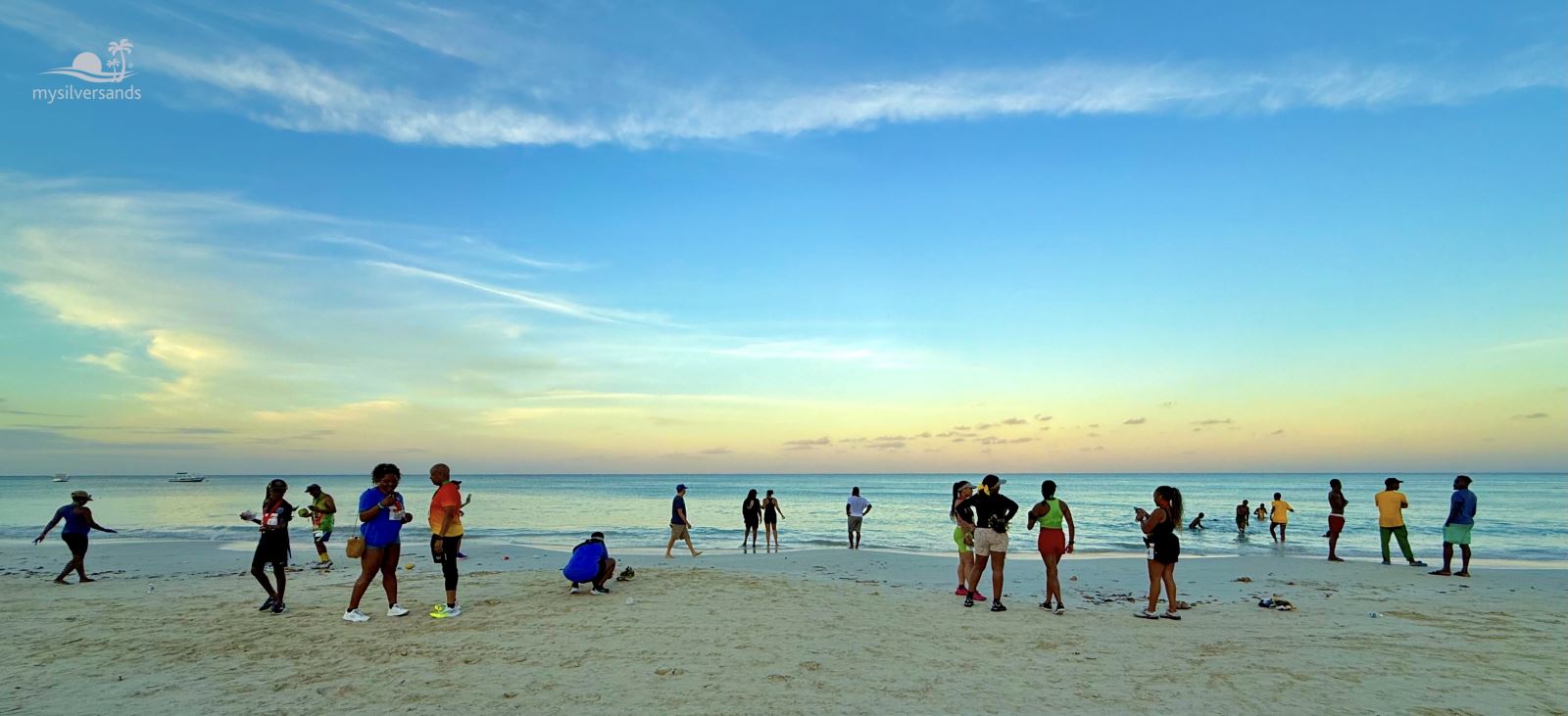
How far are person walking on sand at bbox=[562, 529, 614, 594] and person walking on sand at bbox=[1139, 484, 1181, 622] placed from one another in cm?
758

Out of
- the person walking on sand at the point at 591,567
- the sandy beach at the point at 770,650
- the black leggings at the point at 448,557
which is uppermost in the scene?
the black leggings at the point at 448,557

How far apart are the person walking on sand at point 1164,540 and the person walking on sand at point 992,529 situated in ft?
5.65

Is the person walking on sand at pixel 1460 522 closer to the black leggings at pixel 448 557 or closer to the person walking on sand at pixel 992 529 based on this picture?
the person walking on sand at pixel 992 529

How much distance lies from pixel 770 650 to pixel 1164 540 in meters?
5.37

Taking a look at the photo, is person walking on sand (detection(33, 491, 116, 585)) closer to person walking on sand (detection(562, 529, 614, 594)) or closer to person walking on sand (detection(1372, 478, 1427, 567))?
person walking on sand (detection(562, 529, 614, 594))

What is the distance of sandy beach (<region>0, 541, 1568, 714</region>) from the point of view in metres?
6.20

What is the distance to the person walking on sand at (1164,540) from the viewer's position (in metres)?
9.38

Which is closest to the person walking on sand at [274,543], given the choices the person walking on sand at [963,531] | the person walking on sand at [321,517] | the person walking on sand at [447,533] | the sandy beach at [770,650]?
the sandy beach at [770,650]

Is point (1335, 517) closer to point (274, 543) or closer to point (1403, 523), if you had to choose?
point (1403, 523)

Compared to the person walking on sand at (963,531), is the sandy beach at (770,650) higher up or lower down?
lower down

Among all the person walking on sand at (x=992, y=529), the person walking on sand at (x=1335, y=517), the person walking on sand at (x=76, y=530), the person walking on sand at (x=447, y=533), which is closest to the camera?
the person walking on sand at (x=447, y=533)

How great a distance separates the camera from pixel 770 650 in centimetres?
775

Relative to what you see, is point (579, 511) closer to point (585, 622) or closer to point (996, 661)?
point (585, 622)

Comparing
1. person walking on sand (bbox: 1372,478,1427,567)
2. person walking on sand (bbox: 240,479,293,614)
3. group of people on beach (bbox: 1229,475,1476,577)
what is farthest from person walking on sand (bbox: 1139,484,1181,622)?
person walking on sand (bbox: 240,479,293,614)
